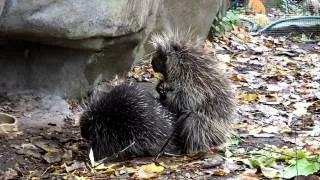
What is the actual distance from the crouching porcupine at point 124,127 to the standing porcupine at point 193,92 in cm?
13

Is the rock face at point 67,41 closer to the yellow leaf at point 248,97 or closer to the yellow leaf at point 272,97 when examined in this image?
the yellow leaf at point 248,97

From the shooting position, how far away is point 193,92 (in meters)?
2.96

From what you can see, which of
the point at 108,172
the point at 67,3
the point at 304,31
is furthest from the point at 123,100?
the point at 304,31

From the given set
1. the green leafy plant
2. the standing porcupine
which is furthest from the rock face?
the green leafy plant

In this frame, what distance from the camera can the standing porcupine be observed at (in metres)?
2.95

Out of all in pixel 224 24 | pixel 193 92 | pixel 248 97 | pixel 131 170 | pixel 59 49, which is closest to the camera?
pixel 131 170

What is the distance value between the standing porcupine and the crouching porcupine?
134 millimetres

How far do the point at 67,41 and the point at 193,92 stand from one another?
98 cm

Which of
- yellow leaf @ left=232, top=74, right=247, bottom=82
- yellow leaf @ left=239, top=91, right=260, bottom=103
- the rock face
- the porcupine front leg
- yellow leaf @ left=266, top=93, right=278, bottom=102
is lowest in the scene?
yellow leaf @ left=266, top=93, right=278, bottom=102

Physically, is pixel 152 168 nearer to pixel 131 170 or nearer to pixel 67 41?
pixel 131 170

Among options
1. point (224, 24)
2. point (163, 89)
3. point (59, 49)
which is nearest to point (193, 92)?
point (163, 89)

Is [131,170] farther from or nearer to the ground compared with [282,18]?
nearer to the ground

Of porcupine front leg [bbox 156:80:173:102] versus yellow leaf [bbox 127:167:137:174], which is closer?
yellow leaf [bbox 127:167:137:174]

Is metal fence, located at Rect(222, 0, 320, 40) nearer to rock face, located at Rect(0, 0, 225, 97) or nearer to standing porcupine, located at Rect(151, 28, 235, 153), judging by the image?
rock face, located at Rect(0, 0, 225, 97)
